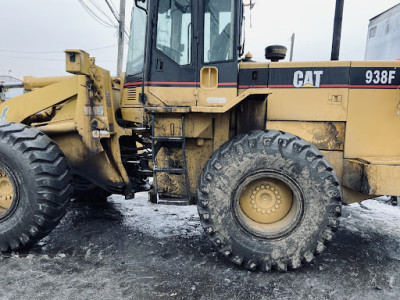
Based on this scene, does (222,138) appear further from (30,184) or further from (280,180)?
(30,184)

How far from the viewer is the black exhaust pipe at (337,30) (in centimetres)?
402

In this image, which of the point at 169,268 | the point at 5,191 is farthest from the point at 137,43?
the point at 169,268

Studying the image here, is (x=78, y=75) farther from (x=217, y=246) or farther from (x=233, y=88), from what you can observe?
(x=217, y=246)

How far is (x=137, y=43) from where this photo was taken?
401cm

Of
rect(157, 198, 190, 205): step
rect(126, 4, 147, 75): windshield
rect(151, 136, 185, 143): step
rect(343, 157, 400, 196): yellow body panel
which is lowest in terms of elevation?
rect(157, 198, 190, 205): step

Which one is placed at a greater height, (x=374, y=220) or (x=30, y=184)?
(x=30, y=184)

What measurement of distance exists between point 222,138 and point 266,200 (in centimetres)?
89

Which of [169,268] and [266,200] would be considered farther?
[266,200]

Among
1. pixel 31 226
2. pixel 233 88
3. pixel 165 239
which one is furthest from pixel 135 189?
pixel 233 88

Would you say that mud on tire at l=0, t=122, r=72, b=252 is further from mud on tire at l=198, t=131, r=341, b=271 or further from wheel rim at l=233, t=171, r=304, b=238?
wheel rim at l=233, t=171, r=304, b=238

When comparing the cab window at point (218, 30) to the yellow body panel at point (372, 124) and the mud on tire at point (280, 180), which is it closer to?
the mud on tire at point (280, 180)

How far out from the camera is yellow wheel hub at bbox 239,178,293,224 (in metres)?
3.30

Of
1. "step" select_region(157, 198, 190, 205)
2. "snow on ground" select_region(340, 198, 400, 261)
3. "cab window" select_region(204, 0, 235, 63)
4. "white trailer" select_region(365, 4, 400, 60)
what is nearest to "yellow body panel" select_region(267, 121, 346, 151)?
"cab window" select_region(204, 0, 235, 63)

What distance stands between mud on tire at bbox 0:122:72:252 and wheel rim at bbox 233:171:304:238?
6.37 ft
